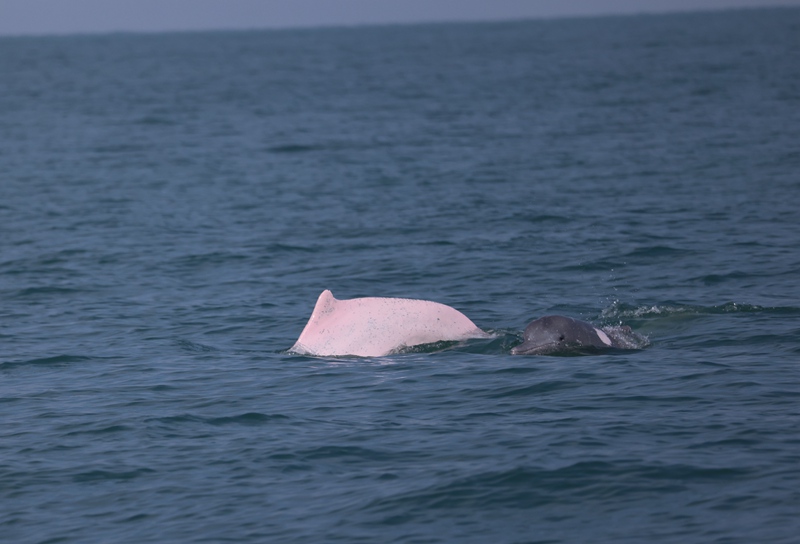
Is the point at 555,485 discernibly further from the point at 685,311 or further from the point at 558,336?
the point at 685,311

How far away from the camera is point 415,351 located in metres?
17.2

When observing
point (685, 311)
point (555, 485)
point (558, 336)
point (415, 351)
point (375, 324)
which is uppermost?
point (375, 324)

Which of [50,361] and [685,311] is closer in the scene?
[50,361]

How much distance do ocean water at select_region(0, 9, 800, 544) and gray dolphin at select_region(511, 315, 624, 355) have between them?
28cm

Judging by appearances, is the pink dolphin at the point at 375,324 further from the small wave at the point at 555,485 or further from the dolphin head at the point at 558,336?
the small wave at the point at 555,485

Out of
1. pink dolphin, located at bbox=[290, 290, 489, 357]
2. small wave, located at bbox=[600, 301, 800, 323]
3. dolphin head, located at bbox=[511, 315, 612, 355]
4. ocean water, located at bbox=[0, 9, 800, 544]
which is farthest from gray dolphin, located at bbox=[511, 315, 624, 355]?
small wave, located at bbox=[600, 301, 800, 323]

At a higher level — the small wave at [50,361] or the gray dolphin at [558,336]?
the gray dolphin at [558,336]

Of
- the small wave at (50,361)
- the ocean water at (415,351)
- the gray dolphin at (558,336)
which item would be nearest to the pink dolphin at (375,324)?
the ocean water at (415,351)

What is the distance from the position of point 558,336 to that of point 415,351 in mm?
2138

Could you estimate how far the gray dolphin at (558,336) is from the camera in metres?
16.8

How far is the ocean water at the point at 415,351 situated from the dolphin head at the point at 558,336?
28 centimetres

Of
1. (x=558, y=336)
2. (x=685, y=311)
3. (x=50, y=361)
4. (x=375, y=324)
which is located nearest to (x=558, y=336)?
(x=558, y=336)

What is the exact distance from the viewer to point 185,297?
23.3 m

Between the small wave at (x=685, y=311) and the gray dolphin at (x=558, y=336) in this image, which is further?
the small wave at (x=685, y=311)
